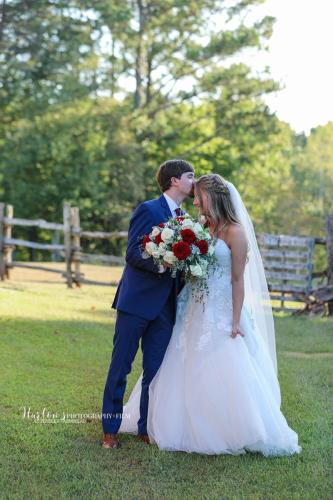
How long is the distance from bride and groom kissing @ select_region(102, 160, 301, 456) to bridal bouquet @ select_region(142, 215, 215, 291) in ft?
0.42

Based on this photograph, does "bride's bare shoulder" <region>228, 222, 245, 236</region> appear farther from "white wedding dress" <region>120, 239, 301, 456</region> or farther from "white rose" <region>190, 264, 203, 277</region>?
"white rose" <region>190, 264, 203, 277</region>

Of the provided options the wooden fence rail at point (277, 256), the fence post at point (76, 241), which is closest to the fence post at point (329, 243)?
the wooden fence rail at point (277, 256)

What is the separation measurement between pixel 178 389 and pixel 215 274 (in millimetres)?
889

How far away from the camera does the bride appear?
537 cm

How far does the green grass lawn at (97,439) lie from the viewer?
15.5ft

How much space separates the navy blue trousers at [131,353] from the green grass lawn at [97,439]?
0.27 metres

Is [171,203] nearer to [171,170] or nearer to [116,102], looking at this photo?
[171,170]

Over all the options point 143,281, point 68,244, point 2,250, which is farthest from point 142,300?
point 2,250

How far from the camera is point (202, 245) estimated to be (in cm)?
531

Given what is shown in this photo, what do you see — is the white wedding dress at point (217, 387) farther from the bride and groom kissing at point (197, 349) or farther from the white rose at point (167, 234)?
the white rose at point (167, 234)

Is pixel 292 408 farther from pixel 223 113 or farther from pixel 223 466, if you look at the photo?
pixel 223 113

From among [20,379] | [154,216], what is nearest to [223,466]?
[154,216]

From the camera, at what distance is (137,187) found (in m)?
32.4

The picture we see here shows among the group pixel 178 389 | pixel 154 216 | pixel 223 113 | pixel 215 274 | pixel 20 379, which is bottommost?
pixel 20 379
